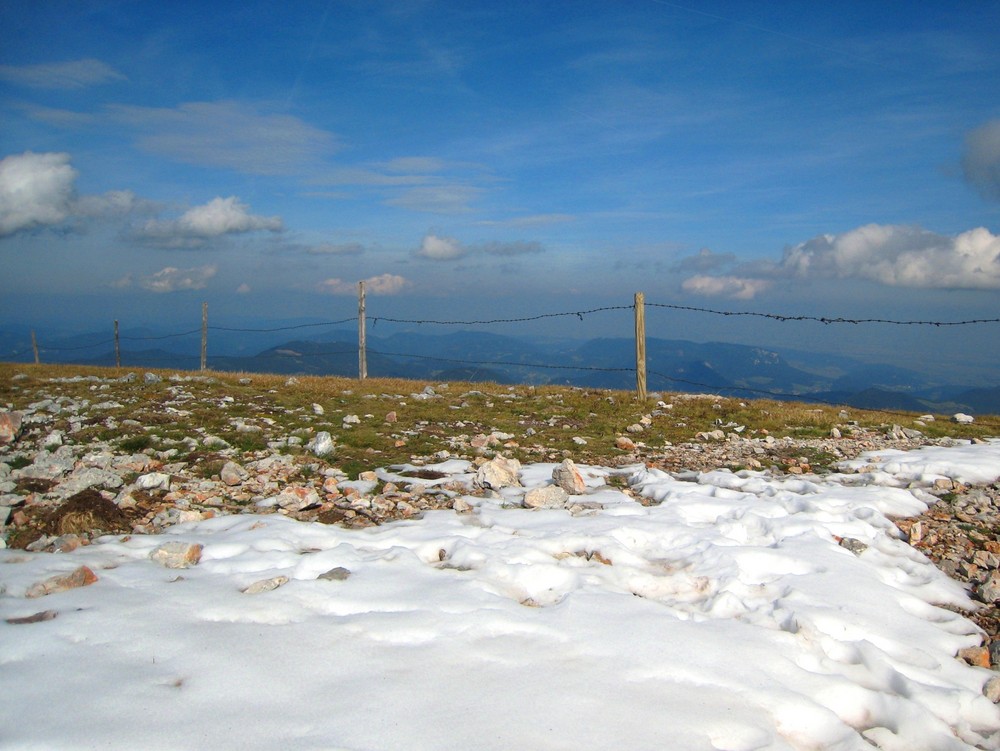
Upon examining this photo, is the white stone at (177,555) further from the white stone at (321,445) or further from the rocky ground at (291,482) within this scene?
the white stone at (321,445)

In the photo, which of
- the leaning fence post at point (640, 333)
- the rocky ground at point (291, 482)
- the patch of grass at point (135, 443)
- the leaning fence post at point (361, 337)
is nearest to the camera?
the rocky ground at point (291, 482)

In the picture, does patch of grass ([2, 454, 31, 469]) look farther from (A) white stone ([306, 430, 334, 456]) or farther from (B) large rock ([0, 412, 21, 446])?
(A) white stone ([306, 430, 334, 456])

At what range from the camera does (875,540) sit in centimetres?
634

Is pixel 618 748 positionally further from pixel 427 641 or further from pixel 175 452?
pixel 175 452

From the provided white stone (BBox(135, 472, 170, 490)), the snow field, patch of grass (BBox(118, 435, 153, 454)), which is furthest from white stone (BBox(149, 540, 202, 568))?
patch of grass (BBox(118, 435, 153, 454))

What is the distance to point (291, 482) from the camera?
789 cm

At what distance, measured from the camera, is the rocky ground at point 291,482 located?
6125 millimetres

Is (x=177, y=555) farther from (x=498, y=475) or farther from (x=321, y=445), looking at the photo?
(x=321, y=445)

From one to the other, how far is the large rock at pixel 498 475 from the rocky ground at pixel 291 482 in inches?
11.8

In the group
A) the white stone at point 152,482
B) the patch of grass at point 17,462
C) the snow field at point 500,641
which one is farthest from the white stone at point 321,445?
the patch of grass at point 17,462

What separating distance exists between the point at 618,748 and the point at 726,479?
5.83 meters

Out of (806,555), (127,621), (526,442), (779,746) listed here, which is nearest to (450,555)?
(127,621)

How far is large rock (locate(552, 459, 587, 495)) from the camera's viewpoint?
769cm

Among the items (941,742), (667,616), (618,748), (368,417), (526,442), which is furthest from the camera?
(368,417)
